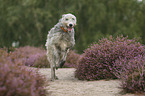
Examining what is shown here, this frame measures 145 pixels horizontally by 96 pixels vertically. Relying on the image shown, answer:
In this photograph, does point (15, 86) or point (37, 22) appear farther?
point (37, 22)

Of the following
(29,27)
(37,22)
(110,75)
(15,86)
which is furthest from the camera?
(29,27)

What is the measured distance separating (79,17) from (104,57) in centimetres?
1983

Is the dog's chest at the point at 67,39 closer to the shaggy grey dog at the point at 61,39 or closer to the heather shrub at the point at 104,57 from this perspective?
the shaggy grey dog at the point at 61,39

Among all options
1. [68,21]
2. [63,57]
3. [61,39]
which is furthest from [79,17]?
[68,21]

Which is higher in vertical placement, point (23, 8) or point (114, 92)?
point (23, 8)

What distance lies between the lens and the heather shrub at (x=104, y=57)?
781cm

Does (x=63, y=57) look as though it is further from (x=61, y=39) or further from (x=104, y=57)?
(x=104, y=57)

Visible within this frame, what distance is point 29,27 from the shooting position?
33.8 meters

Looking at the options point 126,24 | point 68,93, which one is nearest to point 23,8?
point 126,24

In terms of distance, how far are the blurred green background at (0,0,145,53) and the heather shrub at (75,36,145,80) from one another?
709 inches

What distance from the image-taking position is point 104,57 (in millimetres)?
7930

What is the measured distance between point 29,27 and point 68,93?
28.9 meters

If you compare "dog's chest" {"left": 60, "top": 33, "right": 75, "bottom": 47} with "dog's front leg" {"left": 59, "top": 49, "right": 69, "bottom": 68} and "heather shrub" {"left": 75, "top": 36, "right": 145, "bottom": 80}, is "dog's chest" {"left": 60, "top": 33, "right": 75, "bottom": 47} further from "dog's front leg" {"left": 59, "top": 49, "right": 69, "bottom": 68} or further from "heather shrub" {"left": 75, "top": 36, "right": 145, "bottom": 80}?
"heather shrub" {"left": 75, "top": 36, "right": 145, "bottom": 80}

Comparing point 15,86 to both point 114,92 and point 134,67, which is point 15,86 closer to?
point 114,92
